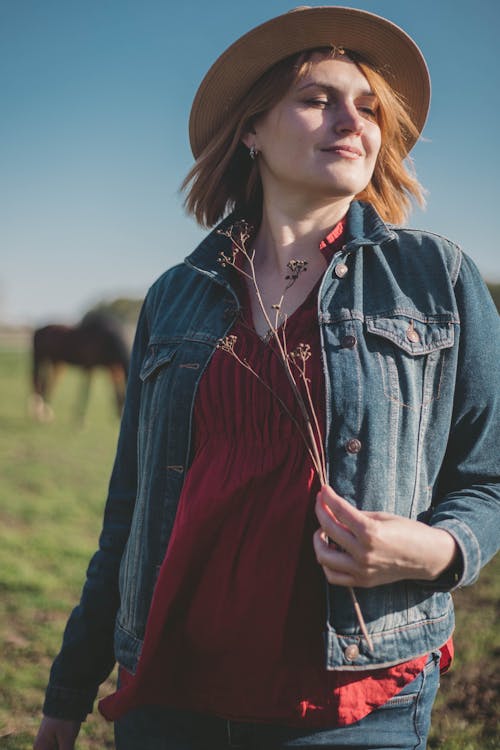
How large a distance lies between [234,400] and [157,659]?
2.17 feet

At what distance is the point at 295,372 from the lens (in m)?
1.67

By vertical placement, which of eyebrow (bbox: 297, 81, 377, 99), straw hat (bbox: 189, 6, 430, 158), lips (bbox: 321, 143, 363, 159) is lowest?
lips (bbox: 321, 143, 363, 159)

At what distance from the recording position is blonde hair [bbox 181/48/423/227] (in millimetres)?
1973

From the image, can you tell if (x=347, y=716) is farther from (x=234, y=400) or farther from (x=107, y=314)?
(x=107, y=314)

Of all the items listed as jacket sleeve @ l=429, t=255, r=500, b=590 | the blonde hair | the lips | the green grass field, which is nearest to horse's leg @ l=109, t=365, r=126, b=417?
the green grass field

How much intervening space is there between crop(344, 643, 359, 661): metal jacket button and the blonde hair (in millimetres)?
1335

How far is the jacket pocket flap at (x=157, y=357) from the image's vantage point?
192 centimetres

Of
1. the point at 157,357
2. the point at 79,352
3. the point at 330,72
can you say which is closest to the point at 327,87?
the point at 330,72

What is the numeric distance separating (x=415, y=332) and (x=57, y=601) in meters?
4.57

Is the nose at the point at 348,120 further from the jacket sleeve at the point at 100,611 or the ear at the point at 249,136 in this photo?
the jacket sleeve at the point at 100,611

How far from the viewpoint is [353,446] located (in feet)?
5.04

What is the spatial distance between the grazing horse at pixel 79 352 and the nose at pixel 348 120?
15.1 meters

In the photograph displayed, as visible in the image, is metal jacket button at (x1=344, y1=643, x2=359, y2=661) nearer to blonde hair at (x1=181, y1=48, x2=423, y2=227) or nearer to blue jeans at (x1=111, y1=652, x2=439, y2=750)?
blue jeans at (x1=111, y1=652, x2=439, y2=750)

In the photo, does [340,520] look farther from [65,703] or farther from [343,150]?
[65,703]
